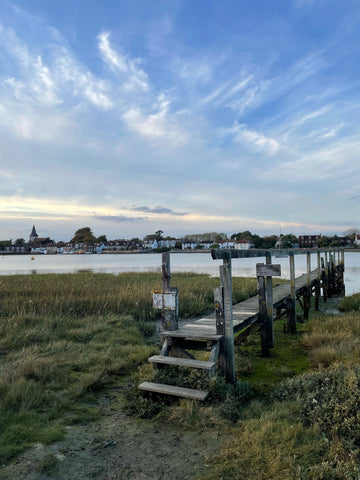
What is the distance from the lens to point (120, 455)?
329 cm

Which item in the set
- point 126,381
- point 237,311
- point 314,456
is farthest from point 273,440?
point 237,311

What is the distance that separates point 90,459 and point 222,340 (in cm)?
216

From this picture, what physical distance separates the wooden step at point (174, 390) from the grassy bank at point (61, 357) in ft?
2.43

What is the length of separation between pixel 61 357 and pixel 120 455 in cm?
315

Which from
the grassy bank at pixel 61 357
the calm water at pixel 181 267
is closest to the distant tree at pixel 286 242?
the calm water at pixel 181 267

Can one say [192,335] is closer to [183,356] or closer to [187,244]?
[183,356]

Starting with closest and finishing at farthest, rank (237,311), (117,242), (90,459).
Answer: (90,459)
(237,311)
(117,242)

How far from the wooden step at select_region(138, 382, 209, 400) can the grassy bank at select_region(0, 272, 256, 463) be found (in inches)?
29.2

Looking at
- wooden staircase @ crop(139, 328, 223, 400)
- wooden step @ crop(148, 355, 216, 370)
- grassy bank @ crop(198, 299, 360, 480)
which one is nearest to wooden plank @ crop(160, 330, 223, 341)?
wooden staircase @ crop(139, 328, 223, 400)

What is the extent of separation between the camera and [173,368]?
4.68 meters

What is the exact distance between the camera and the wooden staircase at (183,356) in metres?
4.12

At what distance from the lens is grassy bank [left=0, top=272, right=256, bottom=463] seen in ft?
13.0

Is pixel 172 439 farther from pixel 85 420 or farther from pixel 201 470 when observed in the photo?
pixel 85 420

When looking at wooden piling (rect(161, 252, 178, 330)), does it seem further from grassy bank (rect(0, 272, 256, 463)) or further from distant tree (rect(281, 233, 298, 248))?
distant tree (rect(281, 233, 298, 248))
